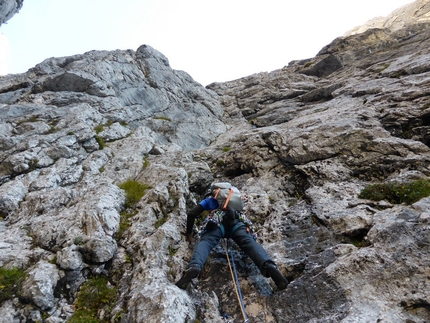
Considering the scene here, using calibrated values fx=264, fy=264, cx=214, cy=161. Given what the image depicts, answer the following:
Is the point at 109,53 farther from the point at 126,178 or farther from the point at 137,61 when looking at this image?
the point at 126,178

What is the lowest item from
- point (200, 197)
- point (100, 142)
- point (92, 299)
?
point (92, 299)

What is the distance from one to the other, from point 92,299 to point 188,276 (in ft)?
9.87

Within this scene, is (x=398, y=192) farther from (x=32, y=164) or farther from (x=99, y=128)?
(x=99, y=128)

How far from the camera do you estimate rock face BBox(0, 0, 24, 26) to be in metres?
55.8

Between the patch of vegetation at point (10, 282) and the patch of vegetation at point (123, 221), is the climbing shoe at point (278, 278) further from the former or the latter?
the patch of vegetation at point (10, 282)

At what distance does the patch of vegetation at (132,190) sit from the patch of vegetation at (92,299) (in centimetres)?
433

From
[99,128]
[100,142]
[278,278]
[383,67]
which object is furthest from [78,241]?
[383,67]

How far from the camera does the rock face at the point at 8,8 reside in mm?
55753

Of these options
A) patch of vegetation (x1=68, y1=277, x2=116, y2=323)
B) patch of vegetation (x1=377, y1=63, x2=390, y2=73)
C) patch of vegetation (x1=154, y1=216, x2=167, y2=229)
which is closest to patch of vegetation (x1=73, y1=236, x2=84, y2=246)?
patch of vegetation (x1=68, y1=277, x2=116, y2=323)

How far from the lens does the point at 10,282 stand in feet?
25.3

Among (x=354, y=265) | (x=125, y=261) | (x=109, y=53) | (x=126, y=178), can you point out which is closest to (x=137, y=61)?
(x=109, y=53)

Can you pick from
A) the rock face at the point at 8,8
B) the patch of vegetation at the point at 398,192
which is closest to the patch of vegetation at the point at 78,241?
the patch of vegetation at the point at 398,192

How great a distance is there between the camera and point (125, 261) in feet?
30.3

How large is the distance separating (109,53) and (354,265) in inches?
1461
